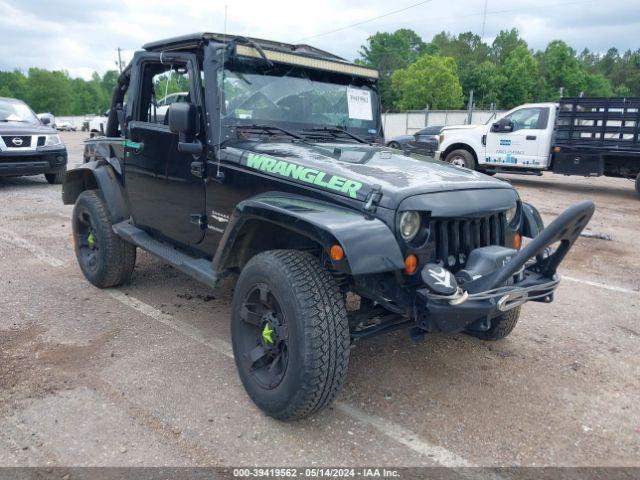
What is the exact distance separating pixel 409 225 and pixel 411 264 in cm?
20

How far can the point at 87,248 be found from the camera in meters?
4.96

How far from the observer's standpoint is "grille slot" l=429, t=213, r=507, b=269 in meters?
2.71

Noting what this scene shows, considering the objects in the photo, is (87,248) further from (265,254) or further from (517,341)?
(517,341)

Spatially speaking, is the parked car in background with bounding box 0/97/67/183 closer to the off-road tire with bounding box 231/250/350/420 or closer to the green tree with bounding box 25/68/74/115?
the off-road tire with bounding box 231/250/350/420

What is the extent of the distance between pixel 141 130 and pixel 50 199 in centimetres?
622

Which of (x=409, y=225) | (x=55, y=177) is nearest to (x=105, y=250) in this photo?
(x=409, y=225)

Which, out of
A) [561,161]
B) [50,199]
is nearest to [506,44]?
[561,161]

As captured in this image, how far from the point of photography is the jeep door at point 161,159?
3.66 metres

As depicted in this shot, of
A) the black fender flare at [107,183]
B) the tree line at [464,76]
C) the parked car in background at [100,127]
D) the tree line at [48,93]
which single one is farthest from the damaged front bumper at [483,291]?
the tree line at [48,93]

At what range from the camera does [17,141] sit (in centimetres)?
959

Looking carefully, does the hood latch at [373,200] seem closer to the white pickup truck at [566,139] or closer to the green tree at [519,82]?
the white pickup truck at [566,139]

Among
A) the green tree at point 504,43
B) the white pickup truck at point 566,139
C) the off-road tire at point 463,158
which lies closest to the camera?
the white pickup truck at point 566,139

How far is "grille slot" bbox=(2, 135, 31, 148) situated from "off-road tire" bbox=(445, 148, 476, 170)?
30.5ft

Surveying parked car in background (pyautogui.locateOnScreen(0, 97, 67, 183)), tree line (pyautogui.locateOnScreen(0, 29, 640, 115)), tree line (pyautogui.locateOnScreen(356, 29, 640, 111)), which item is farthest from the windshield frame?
tree line (pyautogui.locateOnScreen(356, 29, 640, 111))
